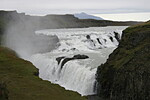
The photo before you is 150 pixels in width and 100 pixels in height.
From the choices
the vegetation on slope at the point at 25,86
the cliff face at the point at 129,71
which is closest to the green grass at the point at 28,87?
the vegetation on slope at the point at 25,86

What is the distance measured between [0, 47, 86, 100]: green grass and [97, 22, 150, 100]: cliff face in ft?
26.2

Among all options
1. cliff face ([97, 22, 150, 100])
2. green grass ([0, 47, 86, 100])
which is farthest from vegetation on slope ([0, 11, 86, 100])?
cliff face ([97, 22, 150, 100])

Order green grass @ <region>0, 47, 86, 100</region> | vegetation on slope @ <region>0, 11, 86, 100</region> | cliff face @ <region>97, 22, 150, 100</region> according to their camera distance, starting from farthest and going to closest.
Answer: cliff face @ <region>97, 22, 150, 100</region> < green grass @ <region>0, 47, 86, 100</region> < vegetation on slope @ <region>0, 11, 86, 100</region>

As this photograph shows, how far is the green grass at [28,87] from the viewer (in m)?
21.5

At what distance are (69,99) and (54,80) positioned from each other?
2362cm

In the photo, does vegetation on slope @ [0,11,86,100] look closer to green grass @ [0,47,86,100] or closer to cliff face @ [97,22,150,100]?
green grass @ [0,47,86,100]

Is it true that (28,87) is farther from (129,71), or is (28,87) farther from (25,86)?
(129,71)

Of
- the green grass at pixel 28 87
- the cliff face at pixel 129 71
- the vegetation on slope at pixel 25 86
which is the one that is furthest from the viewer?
the cliff face at pixel 129 71

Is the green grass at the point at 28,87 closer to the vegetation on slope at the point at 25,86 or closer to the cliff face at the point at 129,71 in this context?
the vegetation on slope at the point at 25,86

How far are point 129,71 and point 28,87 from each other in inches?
461

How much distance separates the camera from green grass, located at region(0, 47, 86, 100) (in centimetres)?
2151

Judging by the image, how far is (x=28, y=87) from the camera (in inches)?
943

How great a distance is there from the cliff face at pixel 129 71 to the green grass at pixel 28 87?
26.2ft

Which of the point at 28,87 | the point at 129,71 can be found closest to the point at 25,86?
the point at 28,87
